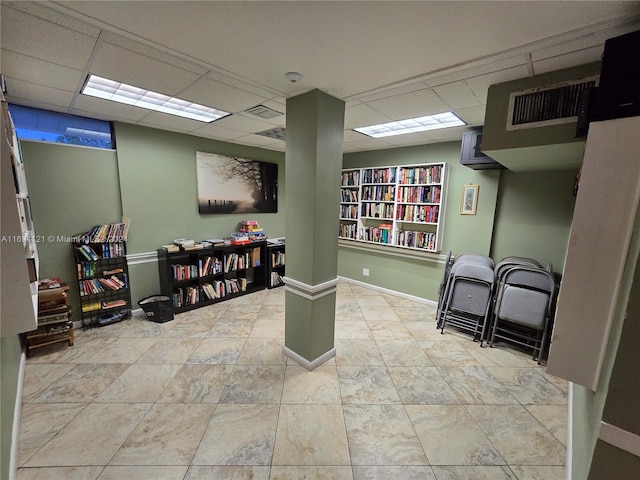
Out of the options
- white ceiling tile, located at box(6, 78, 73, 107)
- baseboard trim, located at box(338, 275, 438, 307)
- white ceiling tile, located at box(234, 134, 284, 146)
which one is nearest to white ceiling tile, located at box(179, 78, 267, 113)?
white ceiling tile, located at box(6, 78, 73, 107)

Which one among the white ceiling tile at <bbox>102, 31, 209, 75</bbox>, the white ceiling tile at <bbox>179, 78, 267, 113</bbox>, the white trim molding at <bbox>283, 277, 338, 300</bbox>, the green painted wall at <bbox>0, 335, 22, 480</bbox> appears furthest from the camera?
the white trim molding at <bbox>283, 277, 338, 300</bbox>

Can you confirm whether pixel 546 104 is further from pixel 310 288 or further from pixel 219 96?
pixel 219 96

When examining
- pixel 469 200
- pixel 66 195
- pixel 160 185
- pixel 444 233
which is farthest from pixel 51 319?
pixel 469 200

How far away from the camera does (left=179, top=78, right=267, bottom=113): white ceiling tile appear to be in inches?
82.1

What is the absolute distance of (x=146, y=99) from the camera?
2.50 m

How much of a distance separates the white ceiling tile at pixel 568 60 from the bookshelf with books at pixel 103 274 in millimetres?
4363

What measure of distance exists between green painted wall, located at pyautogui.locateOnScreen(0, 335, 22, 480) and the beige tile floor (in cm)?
19

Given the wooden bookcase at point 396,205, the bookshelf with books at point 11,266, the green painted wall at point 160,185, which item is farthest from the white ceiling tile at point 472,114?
the green painted wall at point 160,185

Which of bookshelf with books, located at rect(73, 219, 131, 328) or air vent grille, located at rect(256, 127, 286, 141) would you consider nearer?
bookshelf with books, located at rect(73, 219, 131, 328)

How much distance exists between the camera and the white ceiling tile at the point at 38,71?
5.64ft

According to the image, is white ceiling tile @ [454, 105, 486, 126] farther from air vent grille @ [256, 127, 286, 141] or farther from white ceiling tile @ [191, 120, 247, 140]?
white ceiling tile @ [191, 120, 247, 140]

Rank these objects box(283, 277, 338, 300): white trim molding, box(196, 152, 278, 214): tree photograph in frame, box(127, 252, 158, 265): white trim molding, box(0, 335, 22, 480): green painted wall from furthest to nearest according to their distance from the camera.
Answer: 1. box(196, 152, 278, 214): tree photograph in frame
2. box(127, 252, 158, 265): white trim molding
3. box(283, 277, 338, 300): white trim molding
4. box(0, 335, 22, 480): green painted wall

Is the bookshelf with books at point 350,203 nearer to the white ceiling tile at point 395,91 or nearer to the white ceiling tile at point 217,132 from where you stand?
the white ceiling tile at point 217,132

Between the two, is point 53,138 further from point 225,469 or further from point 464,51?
point 464,51
